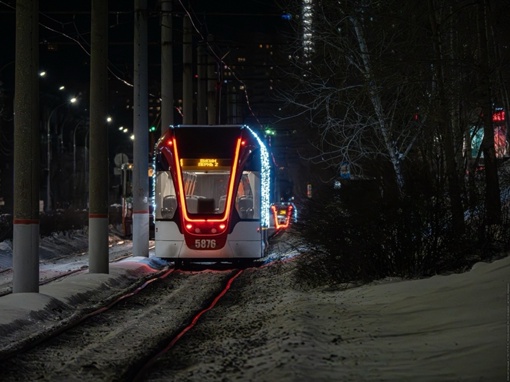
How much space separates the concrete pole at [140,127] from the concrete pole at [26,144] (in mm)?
10088

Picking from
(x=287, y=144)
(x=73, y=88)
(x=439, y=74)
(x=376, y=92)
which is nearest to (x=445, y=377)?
(x=439, y=74)

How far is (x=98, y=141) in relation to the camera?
65.1 feet

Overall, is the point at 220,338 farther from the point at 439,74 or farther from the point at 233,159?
the point at 233,159

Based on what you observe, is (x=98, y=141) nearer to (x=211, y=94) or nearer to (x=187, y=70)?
(x=187, y=70)

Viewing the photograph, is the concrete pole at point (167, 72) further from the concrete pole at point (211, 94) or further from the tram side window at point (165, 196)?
the concrete pole at point (211, 94)

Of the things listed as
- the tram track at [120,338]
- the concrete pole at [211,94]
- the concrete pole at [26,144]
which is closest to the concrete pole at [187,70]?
the concrete pole at [211,94]

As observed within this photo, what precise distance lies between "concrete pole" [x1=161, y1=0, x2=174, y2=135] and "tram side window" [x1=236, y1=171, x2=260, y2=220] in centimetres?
747

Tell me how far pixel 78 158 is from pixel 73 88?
44.4 ft

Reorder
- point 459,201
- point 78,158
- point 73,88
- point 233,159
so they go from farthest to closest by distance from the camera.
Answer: point 73,88 → point 78,158 → point 233,159 → point 459,201

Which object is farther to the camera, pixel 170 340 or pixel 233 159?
pixel 233 159

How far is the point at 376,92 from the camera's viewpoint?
21281mm

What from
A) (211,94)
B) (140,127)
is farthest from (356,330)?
(211,94)

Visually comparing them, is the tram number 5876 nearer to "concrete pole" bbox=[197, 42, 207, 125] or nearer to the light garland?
the light garland

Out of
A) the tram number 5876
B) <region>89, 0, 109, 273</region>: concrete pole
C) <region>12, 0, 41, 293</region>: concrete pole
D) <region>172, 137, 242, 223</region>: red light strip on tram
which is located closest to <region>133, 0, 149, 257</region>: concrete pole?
<region>172, 137, 242, 223</region>: red light strip on tram
